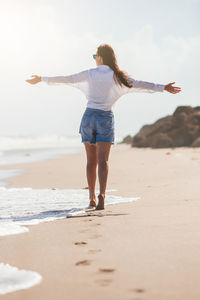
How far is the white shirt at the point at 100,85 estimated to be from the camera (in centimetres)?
454

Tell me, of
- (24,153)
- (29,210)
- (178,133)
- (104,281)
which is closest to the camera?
(104,281)

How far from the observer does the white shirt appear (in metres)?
4.54

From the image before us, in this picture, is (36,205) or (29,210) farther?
(36,205)

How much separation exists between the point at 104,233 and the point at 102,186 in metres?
1.50

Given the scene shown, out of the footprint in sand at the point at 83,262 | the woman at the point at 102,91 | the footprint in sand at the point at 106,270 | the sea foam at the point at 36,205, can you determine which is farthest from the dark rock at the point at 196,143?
the footprint in sand at the point at 106,270

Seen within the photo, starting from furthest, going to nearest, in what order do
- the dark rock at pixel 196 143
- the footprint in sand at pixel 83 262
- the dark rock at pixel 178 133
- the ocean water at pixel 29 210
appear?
the dark rock at pixel 178 133 → the dark rock at pixel 196 143 → the footprint in sand at pixel 83 262 → the ocean water at pixel 29 210

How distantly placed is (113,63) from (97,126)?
0.78m

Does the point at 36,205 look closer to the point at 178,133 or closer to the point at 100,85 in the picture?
the point at 100,85

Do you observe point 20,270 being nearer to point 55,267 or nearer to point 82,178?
point 55,267

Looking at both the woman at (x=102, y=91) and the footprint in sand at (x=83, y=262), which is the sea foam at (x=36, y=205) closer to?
the woman at (x=102, y=91)

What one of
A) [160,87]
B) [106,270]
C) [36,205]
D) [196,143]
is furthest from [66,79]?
[196,143]

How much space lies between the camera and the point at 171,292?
6.18ft

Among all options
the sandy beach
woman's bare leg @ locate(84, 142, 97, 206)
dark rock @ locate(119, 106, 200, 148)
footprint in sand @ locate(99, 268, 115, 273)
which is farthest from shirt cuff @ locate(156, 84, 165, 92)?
dark rock @ locate(119, 106, 200, 148)

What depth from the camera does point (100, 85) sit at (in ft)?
14.9
